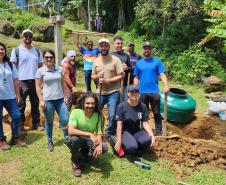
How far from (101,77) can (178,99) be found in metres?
3.41

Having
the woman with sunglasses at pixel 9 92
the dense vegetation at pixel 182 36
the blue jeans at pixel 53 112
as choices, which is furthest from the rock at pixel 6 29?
the blue jeans at pixel 53 112

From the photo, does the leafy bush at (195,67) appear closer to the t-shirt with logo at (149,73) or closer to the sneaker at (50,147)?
the t-shirt with logo at (149,73)

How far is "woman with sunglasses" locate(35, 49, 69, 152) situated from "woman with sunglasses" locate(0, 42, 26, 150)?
1.42 ft

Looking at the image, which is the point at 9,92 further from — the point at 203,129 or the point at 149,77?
the point at 203,129

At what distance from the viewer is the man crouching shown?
5.24 metres

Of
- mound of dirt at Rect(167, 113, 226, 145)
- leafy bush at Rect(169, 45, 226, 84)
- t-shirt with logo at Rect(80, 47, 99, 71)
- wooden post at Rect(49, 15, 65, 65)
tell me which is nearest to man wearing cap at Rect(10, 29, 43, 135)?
t-shirt with logo at Rect(80, 47, 99, 71)

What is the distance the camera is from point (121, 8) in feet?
85.3

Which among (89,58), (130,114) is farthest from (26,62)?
(89,58)

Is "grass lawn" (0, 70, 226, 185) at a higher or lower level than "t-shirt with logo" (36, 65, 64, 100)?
lower

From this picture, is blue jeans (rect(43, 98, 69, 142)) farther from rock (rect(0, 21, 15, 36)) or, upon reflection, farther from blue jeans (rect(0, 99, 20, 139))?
rock (rect(0, 21, 15, 36))

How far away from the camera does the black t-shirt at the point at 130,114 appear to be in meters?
6.00

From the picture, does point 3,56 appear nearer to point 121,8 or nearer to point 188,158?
point 188,158

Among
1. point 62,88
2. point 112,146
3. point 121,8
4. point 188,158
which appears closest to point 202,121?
point 188,158

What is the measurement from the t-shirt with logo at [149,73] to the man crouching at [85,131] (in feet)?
5.73
